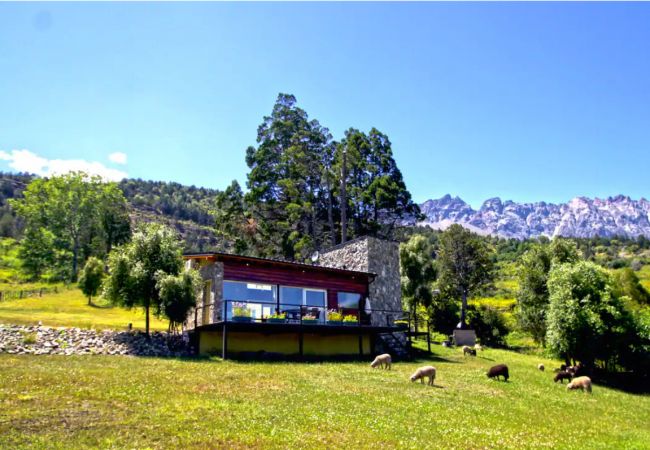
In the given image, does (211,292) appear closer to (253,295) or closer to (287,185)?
(253,295)

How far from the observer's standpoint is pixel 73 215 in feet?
226

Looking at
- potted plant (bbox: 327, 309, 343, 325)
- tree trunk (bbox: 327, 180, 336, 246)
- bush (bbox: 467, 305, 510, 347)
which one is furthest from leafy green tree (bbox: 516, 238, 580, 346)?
potted plant (bbox: 327, 309, 343, 325)

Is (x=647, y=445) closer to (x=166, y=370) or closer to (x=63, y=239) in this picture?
(x=166, y=370)

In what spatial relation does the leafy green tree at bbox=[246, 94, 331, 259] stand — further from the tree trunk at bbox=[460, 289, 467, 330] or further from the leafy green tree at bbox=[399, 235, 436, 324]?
the tree trunk at bbox=[460, 289, 467, 330]

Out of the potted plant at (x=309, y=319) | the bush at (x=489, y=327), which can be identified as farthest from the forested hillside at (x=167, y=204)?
the potted plant at (x=309, y=319)

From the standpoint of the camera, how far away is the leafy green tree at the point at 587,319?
1206 inches

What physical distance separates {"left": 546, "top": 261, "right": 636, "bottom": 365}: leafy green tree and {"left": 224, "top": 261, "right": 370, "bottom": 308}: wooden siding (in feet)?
39.6

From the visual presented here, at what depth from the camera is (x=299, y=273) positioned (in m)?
29.8

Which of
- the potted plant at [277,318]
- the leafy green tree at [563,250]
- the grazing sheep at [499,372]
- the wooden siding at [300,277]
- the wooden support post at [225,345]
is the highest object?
the leafy green tree at [563,250]

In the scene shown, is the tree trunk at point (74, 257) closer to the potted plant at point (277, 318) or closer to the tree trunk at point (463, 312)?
the tree trunk at point (463, 312)

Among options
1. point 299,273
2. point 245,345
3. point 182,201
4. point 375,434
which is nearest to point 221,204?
point 299,273

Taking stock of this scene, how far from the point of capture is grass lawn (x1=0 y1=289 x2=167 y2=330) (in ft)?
98.2

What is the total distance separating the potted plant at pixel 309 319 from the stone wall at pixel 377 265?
669 cm

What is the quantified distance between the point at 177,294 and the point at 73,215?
5153 centimetres
